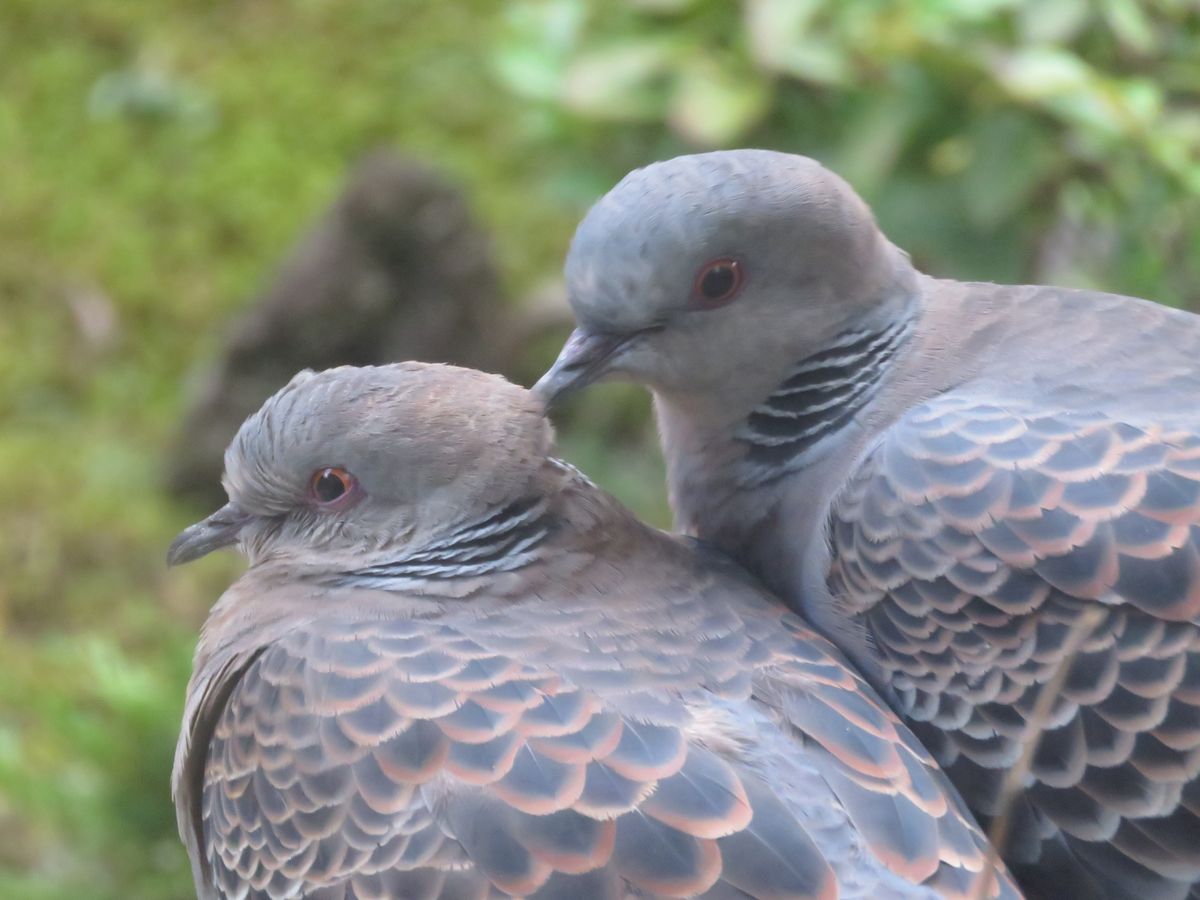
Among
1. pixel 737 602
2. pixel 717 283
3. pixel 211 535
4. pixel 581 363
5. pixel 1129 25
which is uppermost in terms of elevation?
pixel 1129 25

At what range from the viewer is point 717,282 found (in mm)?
2445

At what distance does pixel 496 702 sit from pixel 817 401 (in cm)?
82

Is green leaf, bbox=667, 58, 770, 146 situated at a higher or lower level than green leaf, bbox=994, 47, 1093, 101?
lower

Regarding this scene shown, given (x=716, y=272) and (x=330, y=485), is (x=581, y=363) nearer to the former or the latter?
(x=716, y=272)

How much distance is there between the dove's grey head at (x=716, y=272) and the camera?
2.35m

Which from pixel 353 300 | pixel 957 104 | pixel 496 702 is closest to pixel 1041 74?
pixel 957 104

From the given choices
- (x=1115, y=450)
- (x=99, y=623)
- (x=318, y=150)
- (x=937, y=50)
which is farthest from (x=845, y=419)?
(x=318, y=150)

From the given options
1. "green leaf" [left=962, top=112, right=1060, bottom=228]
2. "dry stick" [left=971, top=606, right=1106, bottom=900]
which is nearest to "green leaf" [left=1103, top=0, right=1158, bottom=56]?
"green leaf" [left=962, top=112, right=1060, bottom=228]

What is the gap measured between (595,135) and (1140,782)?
3.25 meters

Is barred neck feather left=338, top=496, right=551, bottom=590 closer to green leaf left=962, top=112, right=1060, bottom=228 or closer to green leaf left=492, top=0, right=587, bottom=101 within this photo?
green leaf left=962, top=112, right=1060, bottom=228

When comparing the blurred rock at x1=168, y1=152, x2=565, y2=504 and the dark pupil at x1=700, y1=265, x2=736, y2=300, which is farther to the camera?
the blurred rock at x1=168, y1=152, x2=565, y2=504

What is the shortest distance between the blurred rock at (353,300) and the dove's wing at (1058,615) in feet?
10.3

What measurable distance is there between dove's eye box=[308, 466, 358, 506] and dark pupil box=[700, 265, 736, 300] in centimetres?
63

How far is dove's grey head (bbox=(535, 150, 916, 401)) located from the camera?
92.7 inches
